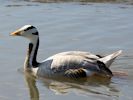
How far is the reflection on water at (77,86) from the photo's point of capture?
10.3 metres

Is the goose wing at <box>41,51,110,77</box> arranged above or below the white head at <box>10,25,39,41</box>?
below

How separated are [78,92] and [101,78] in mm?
1133

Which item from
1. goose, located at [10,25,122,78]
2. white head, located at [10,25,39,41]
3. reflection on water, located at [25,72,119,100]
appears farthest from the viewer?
white head, located at [10,25,39,41]

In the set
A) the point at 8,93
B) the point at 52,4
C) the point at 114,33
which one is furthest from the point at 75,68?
the point at 52,4

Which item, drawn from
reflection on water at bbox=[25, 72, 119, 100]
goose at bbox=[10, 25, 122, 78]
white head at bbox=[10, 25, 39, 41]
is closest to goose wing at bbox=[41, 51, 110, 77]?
goose at bbox=[10, 25, 122, 78]

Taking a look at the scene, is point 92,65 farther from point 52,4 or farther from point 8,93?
point 52,4

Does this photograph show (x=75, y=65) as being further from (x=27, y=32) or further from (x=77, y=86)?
(x=27, y=32)

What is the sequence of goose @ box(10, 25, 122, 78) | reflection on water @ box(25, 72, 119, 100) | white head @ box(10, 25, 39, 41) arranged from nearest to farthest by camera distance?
reflection on water @ box(25, 72, 119, 100) → goose @ box(10, 25, 122, 78) → white head @ box(10, 25, 39, 41)

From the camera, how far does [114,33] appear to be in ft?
46.6

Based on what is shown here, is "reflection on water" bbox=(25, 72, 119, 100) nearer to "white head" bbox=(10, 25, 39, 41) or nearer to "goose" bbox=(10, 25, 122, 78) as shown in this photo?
"goose" bbox=(10, 25, 122, 78)

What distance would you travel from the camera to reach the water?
10.4 meters

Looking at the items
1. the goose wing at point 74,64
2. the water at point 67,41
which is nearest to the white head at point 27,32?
the water at point 67,41

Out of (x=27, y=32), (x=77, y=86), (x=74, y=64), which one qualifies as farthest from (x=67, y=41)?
(x=77, y=86)

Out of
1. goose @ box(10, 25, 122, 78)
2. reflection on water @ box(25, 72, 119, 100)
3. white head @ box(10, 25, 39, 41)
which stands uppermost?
white head @ box(10, 25, 39, 41)
